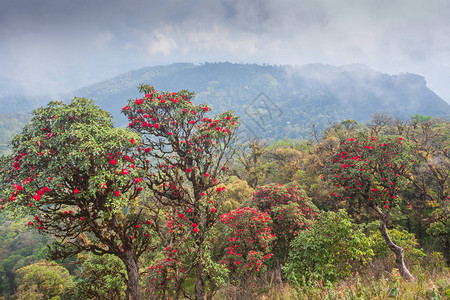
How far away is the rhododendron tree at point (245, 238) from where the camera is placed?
10836mm

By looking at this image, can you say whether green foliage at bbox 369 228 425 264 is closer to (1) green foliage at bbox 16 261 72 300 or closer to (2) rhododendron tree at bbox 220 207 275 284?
(2) rhododendron tree at bbox 220 207 275 284

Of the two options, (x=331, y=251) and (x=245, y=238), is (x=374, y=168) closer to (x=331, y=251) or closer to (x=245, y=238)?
(x=331, y=251)

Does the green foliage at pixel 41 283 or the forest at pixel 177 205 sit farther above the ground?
the forest at pixel 177 205

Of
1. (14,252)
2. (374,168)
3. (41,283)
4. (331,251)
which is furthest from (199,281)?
(14,252)

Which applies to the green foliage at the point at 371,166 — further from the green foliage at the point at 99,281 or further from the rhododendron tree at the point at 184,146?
the green foliage at the point at 99,281

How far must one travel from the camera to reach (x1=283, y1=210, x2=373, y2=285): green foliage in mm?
7395

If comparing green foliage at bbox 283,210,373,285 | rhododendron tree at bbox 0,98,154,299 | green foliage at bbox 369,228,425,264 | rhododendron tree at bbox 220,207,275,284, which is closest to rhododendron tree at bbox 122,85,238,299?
rhododendron tree at bbox 0,98,154,299

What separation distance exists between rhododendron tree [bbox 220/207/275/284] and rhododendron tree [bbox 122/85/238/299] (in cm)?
414

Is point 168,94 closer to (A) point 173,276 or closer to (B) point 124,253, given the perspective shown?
(B) point 124,253

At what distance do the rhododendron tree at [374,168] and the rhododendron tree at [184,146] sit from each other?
21.7 ft

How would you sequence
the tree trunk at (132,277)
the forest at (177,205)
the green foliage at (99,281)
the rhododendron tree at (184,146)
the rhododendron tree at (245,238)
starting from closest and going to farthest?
the forest at (177,205) → the rhododendron tree at (184,146) → the tree trunk at (132,277) → the green foliage at (99,281) → the rhododendron tree at (245,238)

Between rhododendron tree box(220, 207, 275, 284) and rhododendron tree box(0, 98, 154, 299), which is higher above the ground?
rhododendron tree box(0, 98, 154, 299)

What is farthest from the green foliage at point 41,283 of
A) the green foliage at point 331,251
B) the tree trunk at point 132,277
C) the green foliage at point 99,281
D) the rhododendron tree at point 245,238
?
the green foliage at point 331,251

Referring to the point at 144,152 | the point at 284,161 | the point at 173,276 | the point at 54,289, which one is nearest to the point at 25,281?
the point at 54,289
